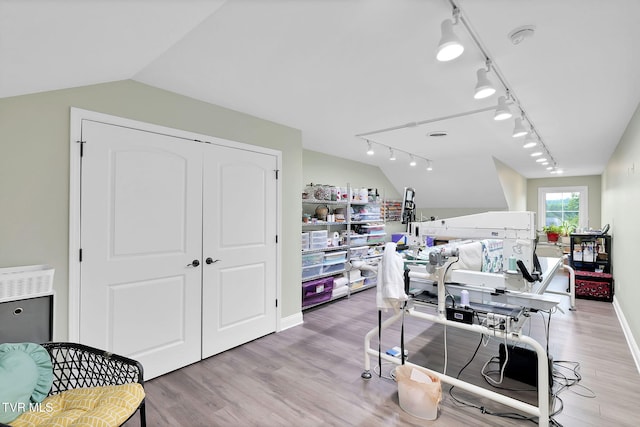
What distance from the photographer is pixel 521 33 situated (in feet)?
5.51

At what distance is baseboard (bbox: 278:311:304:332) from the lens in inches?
137

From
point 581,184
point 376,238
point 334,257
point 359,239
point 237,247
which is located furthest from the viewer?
point 581,184

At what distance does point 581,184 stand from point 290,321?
8.15m

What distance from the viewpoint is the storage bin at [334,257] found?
4.52 meters

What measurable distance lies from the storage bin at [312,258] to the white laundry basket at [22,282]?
278 cm

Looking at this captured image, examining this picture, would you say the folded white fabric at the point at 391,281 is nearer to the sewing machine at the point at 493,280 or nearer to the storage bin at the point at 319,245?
the sewing machine at the point at 493,280

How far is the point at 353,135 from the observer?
395 centimetres

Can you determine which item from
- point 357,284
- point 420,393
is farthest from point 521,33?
point 357,284

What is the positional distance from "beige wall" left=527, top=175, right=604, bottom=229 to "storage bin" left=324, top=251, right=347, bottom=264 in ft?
20.3

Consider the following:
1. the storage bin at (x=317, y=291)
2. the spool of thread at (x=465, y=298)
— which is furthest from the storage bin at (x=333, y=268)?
the spool of thread at (x=465, y=298)

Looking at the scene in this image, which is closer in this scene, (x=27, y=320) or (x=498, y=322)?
(x=27, y=320)

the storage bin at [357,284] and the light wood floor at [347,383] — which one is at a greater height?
the storage bin at [357,284]

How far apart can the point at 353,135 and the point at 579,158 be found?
4.32 m

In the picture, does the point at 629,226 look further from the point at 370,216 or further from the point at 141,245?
the point at 141,245
